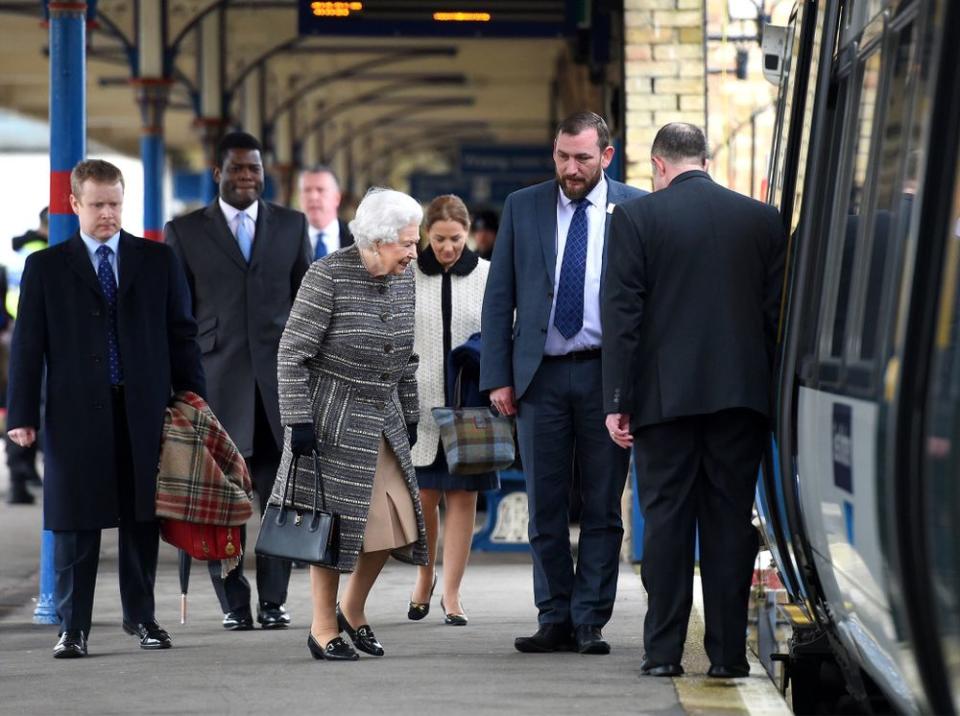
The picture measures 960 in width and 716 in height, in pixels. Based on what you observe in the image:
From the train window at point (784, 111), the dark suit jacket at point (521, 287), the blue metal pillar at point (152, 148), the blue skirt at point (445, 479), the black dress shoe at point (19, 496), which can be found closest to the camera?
the train window at point (784, 111)

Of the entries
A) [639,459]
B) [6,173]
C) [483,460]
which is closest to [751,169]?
[483,460]

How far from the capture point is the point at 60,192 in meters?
8.77

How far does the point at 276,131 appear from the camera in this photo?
36125mm

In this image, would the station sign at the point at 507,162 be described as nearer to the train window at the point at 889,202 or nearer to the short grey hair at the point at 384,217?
the short grey hair at the point at 384,217

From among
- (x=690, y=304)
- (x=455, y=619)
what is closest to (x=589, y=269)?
(x=690, y=304)

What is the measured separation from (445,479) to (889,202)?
4163mm

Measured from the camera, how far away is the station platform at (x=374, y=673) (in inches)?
240

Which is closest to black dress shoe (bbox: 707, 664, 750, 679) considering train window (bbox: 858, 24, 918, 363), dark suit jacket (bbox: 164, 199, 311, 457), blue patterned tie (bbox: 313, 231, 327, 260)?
train window (bbox: 858, 24, 918, 363)

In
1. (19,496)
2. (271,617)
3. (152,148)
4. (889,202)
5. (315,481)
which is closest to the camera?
(889,202)

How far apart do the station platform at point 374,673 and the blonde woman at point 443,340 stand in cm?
24

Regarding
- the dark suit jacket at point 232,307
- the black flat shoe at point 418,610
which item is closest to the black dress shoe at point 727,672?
the black flat shoe at point 418,610

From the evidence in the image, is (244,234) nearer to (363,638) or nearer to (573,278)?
(573,278)

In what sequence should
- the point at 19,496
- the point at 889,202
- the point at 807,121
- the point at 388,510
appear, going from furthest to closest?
the point at 19,496, the point at 388,510, the point at 807,121, the point at 889,202

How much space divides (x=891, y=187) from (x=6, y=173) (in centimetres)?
5665
